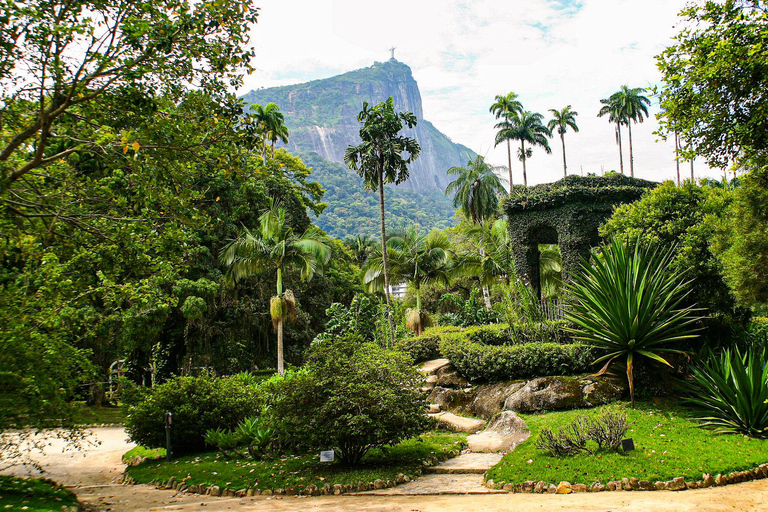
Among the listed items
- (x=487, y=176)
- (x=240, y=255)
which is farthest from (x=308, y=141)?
(x=240, y=255)

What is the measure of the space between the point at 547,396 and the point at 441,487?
4.30 m

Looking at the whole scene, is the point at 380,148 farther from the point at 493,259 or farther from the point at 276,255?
the point at 493,259

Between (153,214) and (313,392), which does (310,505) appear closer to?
(313,392)

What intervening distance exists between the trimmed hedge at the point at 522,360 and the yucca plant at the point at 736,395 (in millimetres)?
2352

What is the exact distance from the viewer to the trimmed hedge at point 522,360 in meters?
11.6

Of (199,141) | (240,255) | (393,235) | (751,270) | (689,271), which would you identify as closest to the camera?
(199,141)

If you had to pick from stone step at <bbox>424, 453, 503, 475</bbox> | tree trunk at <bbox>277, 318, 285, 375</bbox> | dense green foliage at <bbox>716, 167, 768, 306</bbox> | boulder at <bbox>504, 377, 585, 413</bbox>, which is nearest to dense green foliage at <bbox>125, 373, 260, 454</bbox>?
stone step at <bbox>424, 453, 503, 475</bbox>

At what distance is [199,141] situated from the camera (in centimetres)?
734

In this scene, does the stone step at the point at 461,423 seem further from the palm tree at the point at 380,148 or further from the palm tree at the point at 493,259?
the palm tree at the point at 493,259

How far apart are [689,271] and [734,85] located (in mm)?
4143

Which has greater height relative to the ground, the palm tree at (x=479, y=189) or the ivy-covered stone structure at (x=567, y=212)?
the palm tree at (x=479, y=189)

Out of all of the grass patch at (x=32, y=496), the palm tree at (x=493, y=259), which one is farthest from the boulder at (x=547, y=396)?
the palm tree at (x=493, y=259)

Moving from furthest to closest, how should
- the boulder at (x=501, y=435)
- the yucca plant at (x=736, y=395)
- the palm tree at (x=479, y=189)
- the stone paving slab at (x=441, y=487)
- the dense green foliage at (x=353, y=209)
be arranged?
the dense green foliage at (x=353, y=209)
the palm tree at (x=479, y=189)
the boulder at (x=501, y=435)
the yucca plant at (x=736, y=395)
the stone paving slab at (x=441, y=487)

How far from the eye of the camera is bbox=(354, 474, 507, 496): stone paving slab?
7031 millimetres
